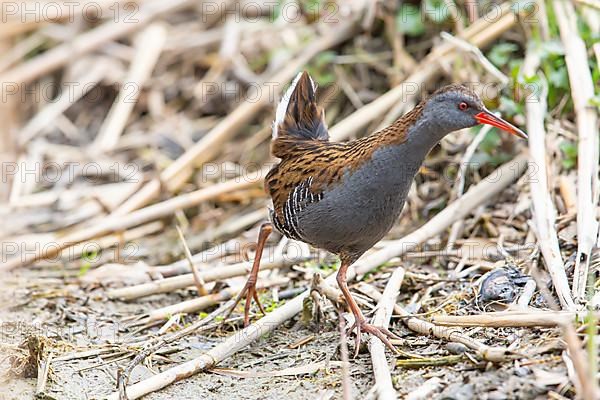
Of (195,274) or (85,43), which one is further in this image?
(85,43)

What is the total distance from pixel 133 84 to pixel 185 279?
2.64 meters

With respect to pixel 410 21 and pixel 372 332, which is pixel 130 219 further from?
pixel 410 21

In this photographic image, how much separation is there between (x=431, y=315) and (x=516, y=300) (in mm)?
376

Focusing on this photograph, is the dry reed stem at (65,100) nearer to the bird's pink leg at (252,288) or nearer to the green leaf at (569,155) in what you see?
the bird's pink leg at (252,288)

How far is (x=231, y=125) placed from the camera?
5938 mm

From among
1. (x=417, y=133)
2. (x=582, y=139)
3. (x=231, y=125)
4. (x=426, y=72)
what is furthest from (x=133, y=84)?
(x=417, y=133)

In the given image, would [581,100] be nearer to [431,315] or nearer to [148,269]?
[431,315]

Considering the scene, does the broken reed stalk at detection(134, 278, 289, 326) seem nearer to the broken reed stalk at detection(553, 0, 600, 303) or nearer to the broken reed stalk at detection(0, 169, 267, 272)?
the broken reed stalk at detection(0, 169, 267, 272)

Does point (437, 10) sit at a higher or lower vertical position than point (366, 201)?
higher

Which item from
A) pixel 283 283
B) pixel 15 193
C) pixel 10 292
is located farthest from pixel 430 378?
pixel 15 193

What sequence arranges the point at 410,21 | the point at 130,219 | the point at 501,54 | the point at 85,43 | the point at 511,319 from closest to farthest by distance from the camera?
1. the point at 511,319
2. the point at 130,219
3. the point at 501,54
4. the point at 410,21
5. the point at 85,43

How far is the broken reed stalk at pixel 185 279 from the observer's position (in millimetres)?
4414

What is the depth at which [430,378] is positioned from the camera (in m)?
3.15

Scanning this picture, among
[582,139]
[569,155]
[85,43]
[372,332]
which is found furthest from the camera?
[85,43]
